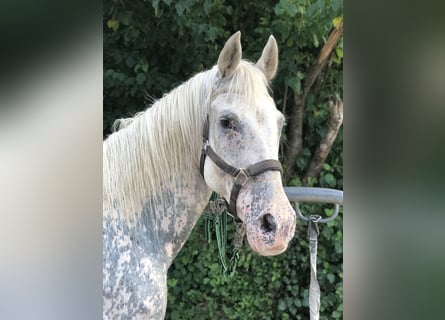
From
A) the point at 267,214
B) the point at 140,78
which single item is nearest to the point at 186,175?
the point at 267,214

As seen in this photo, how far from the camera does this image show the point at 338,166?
2.02 m

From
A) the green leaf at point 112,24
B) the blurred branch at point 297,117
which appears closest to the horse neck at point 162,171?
the green leaf at point 112,24

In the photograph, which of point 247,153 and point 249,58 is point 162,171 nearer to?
point 247,153

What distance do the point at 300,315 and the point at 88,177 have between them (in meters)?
1.74

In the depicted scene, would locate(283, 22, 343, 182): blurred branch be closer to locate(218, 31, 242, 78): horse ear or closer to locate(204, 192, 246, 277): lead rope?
locate(204, 192, 246, 277): lead rope

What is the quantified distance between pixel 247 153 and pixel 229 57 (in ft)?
0.91

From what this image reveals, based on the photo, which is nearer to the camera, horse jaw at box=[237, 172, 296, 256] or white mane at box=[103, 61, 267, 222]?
horse jaw at box=[237, 172, 296, 256]

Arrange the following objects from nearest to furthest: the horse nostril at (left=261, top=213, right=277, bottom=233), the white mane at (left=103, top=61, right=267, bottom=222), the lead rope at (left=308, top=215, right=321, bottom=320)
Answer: the horse nostril at (left=261, top=213, right=277, bottom=233) → the white mane at (left=103, top=61, right=267, bottom=222) → the lead rope at (left=308, top=215, right=321, bottom=320)

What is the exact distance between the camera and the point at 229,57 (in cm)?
118

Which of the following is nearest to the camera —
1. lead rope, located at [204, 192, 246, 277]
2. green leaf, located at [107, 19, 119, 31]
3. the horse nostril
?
the horse nostril

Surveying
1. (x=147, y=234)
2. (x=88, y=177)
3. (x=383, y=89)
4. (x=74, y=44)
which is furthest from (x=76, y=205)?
(x=147, y=234)

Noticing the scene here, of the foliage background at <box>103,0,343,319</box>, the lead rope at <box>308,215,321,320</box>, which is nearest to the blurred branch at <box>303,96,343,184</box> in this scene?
the foliage background at <box>103,0,343,319</box>

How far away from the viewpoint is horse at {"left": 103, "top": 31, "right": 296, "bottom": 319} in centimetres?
110

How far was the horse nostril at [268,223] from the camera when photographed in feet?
3.47
